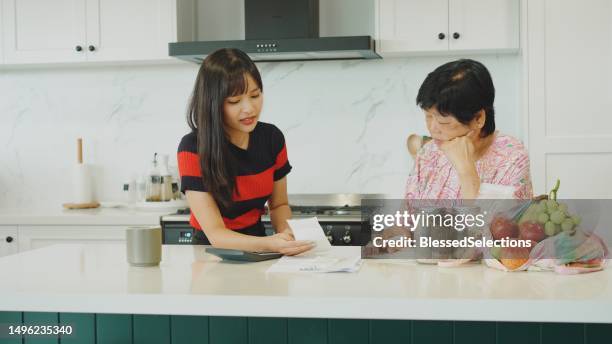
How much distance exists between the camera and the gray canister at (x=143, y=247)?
81.4 inches

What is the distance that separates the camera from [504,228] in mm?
1843

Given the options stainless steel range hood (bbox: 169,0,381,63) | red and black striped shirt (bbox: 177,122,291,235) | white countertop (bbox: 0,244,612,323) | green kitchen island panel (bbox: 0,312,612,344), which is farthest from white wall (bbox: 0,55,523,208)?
green kitchen island panel (bbox: 0,312,612,344)

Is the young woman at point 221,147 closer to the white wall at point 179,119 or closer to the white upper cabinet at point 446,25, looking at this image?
the white upper cabinet at point 446,25

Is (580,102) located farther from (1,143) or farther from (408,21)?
(1,143)

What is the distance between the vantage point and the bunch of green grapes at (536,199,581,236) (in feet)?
5.89

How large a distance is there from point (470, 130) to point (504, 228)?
0.57 metres

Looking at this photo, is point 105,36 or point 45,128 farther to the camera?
point 45,128

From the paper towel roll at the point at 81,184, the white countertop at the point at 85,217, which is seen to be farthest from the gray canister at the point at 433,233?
the paper towel roll at the point at 81,184

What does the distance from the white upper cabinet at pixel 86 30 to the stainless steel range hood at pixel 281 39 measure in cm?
22

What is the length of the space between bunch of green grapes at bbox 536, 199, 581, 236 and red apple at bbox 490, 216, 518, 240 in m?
0.07

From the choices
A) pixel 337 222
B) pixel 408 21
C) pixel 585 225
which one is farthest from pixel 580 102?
pixel 585 225

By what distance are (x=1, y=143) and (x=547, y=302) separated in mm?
3846

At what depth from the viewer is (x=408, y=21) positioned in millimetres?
3770

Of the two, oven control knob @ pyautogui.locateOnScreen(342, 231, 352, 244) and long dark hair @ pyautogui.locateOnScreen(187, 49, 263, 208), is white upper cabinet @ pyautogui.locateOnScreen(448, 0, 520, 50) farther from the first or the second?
long dark hair @ pyautogui.locateOnScreen(187, 49, 263, 208)
